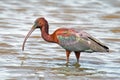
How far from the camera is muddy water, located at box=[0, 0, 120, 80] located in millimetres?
11383

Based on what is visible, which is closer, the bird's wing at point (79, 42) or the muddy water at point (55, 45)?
the muddy water at point (55, 45)

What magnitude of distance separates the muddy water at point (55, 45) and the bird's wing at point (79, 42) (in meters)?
0.39

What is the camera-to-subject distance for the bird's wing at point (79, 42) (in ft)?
39.1

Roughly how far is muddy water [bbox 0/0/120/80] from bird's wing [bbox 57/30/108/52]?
39 cm

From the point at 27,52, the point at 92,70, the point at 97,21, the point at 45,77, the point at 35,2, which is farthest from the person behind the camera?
the point at 35,2

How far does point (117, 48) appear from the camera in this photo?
45.8 feet

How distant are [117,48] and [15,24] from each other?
12.2 ft

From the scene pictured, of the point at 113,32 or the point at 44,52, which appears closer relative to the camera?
the point at 44,52

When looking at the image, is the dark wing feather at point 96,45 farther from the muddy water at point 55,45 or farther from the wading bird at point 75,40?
the muddy water at point 55,45

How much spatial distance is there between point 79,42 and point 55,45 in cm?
234

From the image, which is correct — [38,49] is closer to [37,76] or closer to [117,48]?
[117,48]

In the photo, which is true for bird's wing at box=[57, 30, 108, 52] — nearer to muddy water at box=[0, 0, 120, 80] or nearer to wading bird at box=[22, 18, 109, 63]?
wading bird at box=[22, 18, 109, 63]

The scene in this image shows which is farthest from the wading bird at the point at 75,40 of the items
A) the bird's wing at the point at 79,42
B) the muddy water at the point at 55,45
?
the muddy water at the point at 55,45

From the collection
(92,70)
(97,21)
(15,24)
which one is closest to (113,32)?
(97,21)
